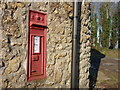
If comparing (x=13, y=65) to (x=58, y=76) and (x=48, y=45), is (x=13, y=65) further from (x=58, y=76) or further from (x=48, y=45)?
(x=58, y=76)

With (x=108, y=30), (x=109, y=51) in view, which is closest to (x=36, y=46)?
(x=109, y=51)

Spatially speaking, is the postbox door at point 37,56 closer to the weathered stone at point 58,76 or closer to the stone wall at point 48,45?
the stone wall at point 48,45

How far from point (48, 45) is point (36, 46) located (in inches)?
11.2

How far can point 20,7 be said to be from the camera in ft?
9.55

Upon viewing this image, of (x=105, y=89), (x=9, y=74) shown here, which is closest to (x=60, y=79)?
(x=9, y=74)

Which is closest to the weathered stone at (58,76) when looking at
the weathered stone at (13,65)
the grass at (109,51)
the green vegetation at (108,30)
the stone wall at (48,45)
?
the stone wall at (48,45)

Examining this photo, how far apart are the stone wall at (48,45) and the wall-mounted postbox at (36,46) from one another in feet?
0.29

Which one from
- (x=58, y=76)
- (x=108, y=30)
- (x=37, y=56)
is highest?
(x=108, y=30)

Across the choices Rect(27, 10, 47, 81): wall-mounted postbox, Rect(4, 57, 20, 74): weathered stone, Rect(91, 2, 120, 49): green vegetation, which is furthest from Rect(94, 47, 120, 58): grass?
Rect(4, 57, 20, 74): weathered stone

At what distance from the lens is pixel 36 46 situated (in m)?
3.21

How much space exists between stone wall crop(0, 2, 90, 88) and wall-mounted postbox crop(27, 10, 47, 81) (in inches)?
3.5

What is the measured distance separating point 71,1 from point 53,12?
1.91 feet

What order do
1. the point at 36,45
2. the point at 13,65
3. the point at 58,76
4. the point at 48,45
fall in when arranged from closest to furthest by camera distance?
the point at 13,65
the point at 36,45
the point at 48,45
the point at 58,76

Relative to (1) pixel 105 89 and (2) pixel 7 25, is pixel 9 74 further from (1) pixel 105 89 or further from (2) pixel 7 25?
(1) pixel 105 89
